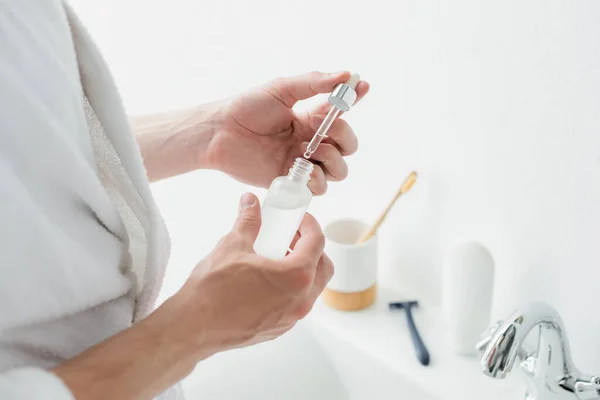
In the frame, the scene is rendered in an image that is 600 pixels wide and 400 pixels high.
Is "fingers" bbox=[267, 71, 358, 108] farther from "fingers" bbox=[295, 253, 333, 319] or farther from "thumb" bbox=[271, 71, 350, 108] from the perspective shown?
"fingers" bbox=[295, 253, 333, 319]

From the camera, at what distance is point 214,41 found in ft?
3.04

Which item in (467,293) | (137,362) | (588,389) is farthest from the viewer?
(467,293)

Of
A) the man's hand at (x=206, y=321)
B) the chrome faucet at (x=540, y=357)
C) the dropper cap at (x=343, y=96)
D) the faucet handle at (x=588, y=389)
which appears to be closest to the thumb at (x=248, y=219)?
the man's hand at (x=206, y=321)

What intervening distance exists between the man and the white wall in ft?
0.90

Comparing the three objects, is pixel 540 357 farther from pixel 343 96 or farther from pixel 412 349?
pixel 343 96

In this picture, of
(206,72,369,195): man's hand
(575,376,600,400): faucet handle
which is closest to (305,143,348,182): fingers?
(206,72,369,195): man's hand

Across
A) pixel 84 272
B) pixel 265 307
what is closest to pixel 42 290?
pixel 84 272

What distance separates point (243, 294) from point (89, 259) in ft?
0.39

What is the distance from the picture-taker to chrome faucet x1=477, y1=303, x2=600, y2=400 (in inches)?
23.0

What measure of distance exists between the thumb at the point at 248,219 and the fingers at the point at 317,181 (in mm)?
134

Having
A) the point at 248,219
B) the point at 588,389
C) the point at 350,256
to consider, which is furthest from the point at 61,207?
the point at 588,389

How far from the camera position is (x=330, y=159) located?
65cm

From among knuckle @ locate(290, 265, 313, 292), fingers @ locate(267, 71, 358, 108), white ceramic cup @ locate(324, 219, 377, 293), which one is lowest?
white ceramic cup @ locate(324, 219, 377, 293)

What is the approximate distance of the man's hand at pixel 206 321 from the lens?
1.33 ft
